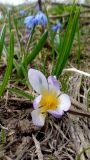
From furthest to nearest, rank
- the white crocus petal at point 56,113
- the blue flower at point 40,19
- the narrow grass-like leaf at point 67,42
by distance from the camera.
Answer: the blue flower at point 40,19, the narrow grass-like leaf at point 67,42, the white crocus petal at point 56,113

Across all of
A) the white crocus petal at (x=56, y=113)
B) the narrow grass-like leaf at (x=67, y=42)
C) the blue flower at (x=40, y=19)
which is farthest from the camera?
the blue flower at (x=40, y=19)

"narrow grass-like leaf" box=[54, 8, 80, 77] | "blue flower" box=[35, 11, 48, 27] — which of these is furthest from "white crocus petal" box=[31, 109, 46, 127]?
"blue flower" box=[35, 11, 48, 27]

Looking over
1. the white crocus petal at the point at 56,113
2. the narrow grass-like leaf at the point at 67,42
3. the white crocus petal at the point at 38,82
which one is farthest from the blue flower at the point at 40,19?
the white crocus petal at the point at 56,113

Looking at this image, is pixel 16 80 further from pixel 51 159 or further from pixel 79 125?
Answer: pixel 51 159

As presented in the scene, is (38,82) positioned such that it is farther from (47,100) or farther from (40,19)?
(40,19)

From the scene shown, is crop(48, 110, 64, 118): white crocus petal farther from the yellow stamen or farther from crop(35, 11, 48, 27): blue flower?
crop(35, 11, 48, 27): blue flower

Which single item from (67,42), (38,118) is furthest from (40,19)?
(38,118)

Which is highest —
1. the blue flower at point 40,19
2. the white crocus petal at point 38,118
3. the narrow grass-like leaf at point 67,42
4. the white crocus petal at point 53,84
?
the blue flower at point 40,19

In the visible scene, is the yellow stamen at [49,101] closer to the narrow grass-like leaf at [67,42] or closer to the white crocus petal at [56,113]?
the white crocus petal at [56,113]
